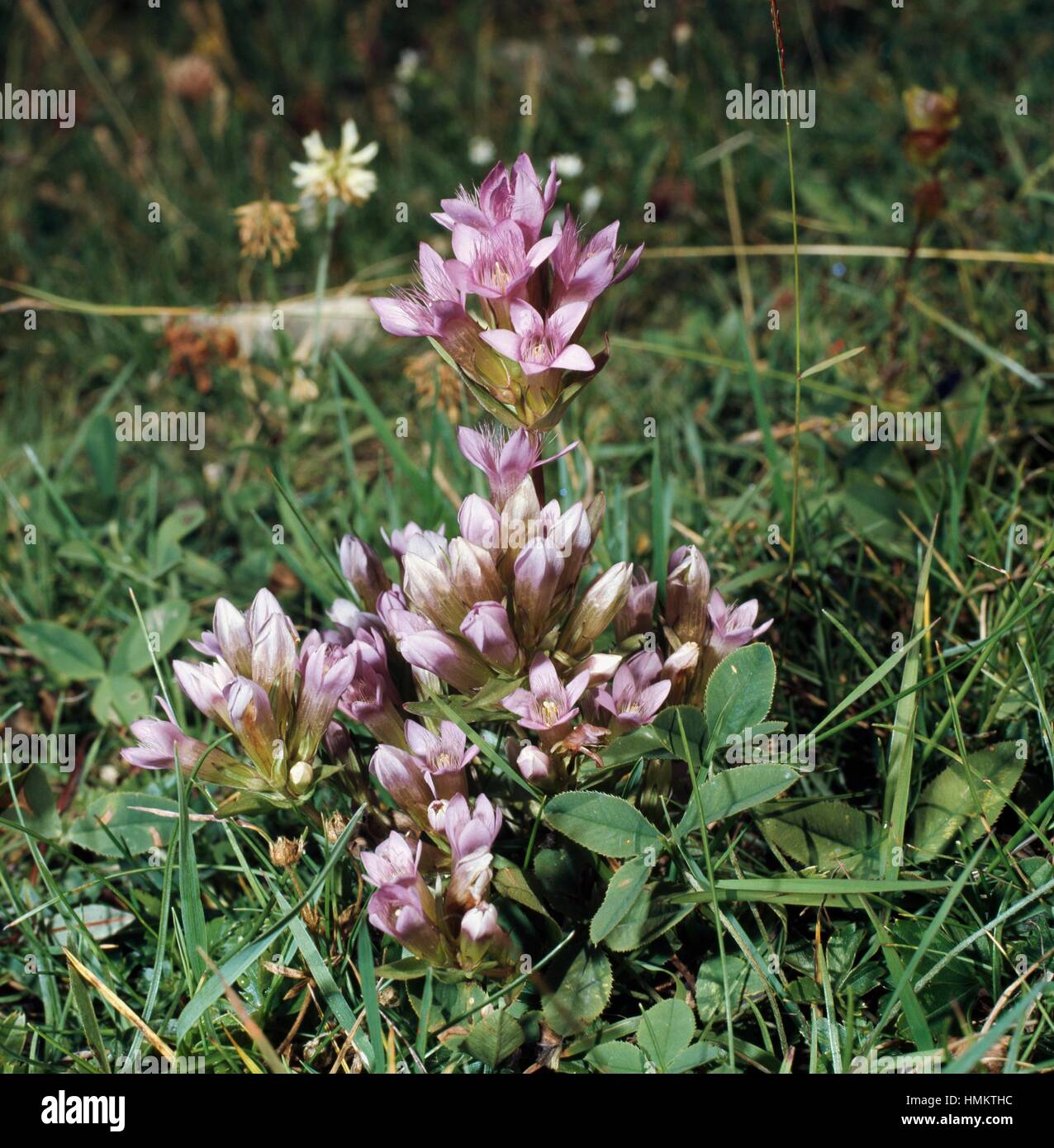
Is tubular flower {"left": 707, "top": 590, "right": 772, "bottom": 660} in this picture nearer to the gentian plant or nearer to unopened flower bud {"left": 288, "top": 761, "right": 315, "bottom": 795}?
the gentian plant

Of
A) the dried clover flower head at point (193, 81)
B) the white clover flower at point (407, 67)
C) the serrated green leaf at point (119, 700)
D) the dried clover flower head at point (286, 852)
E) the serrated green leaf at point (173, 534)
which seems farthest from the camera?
the dried clover flower head at point (193, 81)

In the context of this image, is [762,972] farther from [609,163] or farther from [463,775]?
[609,163]

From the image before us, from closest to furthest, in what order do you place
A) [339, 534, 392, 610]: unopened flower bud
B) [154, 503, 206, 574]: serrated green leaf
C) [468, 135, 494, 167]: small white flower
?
[339, 534, 392, 610]: unopened flower bud < [154, 503, 206, 574]: serrated green leaf < [468, 135, 494, 167]: small white flower

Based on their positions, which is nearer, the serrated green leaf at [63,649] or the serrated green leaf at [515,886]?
the serrated green leaf at [515,886]

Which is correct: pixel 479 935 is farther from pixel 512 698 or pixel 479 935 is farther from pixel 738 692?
pixel 738 692

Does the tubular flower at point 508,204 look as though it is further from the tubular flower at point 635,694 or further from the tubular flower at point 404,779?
the tubular flower at point 404,779

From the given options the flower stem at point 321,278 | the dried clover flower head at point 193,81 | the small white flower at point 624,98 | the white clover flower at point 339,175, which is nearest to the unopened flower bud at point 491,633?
the flower stem at point 321,278

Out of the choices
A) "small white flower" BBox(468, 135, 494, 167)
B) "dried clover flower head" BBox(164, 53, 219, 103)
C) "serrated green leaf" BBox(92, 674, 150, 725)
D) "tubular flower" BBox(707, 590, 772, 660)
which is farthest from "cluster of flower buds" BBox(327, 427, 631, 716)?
"dried clover flower head" BBox(164, 53, 219, 103)
